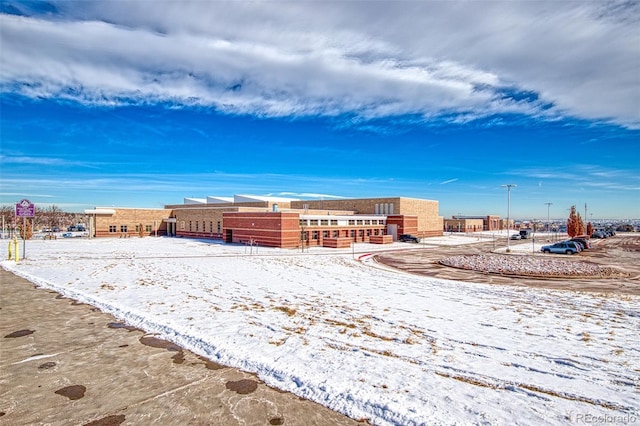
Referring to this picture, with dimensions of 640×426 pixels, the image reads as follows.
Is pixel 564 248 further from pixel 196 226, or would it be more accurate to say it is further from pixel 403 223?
pixel 196 226

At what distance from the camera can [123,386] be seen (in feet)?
24.2

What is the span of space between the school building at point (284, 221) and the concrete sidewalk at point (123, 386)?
33839 millimetres

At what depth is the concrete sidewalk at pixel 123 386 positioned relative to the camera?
6246mm

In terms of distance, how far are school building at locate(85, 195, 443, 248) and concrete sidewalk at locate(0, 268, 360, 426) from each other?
33839 millimetres

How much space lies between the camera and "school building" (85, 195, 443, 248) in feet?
162

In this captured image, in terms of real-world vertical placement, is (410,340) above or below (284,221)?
below

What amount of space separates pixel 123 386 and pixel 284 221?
40.0m

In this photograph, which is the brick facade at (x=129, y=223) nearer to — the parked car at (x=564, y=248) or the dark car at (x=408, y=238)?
the dark car at (x=408, y=238)

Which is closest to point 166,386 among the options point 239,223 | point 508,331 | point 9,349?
point 9,349

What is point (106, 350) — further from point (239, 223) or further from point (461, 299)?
point (239, 223)

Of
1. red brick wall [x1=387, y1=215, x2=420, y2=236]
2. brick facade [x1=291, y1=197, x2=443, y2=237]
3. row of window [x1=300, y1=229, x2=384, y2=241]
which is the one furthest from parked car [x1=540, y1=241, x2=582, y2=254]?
brick facade [x1=291, y1=197, x2=443, y2=237]

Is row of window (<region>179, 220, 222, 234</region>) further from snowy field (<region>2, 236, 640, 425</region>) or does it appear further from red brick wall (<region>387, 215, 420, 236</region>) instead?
snowy field (<region>2, 236, 640, 425</region>)

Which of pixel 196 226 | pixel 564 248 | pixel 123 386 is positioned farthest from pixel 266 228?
pixel 123 386

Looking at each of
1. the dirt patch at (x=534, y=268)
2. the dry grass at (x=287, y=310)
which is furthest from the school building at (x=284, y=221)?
the dry grass at (x=287, y=310)
